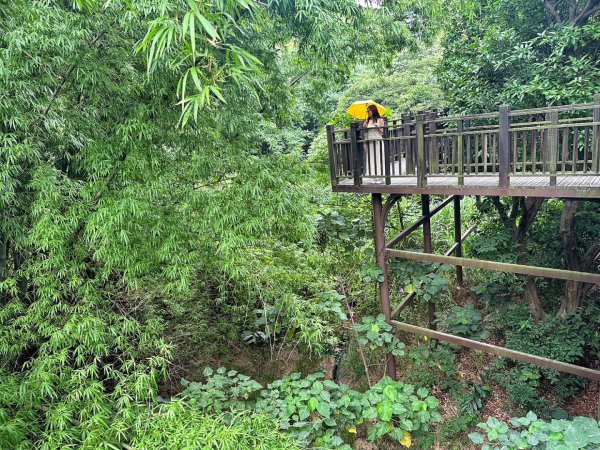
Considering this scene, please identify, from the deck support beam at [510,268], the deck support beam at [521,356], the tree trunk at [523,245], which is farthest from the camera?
the tree trunk at [523,245]

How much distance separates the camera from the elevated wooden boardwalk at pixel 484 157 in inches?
119

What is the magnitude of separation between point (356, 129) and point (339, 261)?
280cm

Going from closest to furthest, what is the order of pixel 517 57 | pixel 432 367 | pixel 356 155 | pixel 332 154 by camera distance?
pixel 517 57 → pixel 356 155 → pixel 332 154 → pixel 432 367

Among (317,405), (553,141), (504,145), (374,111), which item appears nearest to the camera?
(553,141)

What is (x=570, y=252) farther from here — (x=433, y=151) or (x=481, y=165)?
(x=433, y=151)

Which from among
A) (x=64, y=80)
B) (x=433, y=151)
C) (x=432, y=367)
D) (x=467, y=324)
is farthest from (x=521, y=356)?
(x=64, y=80)

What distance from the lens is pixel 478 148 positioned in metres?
3.97

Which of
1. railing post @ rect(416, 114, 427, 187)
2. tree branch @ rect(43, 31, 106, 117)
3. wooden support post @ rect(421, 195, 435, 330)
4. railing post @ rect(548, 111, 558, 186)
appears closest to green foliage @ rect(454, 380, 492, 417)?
wooden support post @ rect(421, 195, 435, 330)

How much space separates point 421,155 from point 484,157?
1.81 ft

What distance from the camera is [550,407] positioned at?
14.7ft

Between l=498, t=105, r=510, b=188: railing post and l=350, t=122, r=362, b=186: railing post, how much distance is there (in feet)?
4.39

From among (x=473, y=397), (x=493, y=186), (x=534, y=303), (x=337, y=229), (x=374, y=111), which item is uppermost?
(x=374, y=111)

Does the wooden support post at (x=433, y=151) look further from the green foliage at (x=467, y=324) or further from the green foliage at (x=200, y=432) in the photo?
the green foliage at (x=200, y=432)

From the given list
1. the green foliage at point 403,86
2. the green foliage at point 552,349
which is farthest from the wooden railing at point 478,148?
the green foliage at point 403,86
